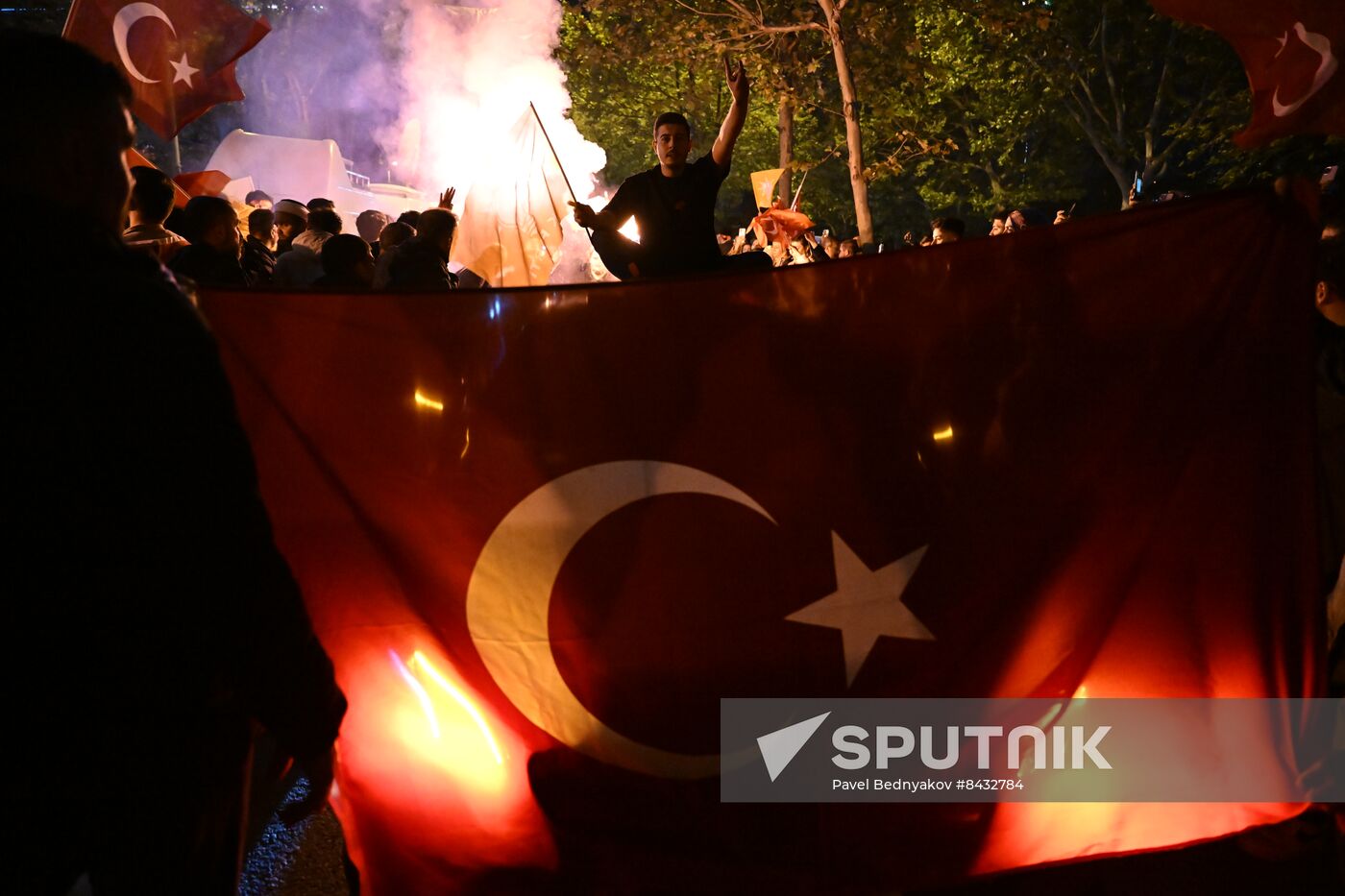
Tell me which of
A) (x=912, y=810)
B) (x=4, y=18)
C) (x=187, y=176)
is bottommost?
(x=912, y=810)

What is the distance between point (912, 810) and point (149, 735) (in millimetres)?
2035

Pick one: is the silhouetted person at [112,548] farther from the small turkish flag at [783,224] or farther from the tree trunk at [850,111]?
the tree trunk at [850,111]

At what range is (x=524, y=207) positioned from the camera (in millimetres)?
6914

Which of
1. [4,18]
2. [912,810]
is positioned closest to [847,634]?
[912,810]

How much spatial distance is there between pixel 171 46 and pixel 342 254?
3072 mm

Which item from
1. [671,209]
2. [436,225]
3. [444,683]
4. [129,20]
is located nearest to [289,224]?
[129,20]

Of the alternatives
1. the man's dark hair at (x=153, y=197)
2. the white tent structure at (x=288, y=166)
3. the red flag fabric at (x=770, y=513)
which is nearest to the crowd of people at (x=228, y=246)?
the man's dark hair at (x=153, y=197)

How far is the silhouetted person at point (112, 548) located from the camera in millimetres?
1350

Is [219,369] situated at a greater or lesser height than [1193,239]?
lesser

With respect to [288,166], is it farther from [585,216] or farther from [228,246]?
[585,216]

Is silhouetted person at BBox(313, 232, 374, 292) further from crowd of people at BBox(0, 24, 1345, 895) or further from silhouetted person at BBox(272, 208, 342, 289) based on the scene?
crowd of people at BBox(0, 24, 1345, 895)

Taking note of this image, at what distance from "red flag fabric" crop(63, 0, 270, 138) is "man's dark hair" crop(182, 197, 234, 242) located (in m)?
2.00

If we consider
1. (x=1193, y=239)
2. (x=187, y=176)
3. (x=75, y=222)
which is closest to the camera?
(x=75, y=222)

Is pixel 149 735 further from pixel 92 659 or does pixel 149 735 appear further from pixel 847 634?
pixel 847 634
